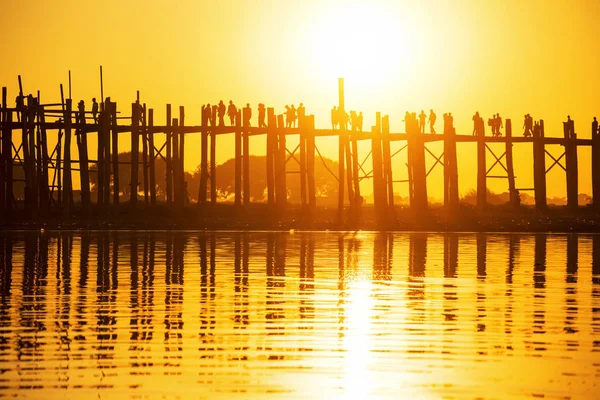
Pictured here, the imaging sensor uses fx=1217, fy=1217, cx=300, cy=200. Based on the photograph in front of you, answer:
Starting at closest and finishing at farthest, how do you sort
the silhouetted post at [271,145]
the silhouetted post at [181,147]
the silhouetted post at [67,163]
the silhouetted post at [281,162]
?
the silhouetted post at [67,163] → the silhouetted post at [181,147] → the silhouetted post at [271,145] → the silhouetted post at [281,162]

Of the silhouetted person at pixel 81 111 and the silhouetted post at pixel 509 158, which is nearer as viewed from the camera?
the silhouetted person at pixel 81 111

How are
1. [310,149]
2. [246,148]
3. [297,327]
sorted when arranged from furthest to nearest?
1. [310,149]
2. [246,148]
3. [297,327]

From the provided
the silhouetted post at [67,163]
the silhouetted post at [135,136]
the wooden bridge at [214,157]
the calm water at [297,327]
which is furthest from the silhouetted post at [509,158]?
the calm water at [297,327]

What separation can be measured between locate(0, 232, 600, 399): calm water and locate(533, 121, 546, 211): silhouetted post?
1968 centimetres

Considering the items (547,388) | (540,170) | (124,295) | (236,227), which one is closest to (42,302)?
(124,295)

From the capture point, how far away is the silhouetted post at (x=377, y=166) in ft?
127

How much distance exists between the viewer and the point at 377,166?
128ft

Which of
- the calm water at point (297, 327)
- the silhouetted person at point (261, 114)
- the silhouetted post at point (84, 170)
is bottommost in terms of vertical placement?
the calm water at point (297, 327)

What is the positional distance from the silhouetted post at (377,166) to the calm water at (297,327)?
16.3m

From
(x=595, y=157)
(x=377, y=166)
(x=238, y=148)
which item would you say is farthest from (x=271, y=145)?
(x=595, y=157)

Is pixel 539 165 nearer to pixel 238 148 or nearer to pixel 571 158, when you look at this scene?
pixel 571 158

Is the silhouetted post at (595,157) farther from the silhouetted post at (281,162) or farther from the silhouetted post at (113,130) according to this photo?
the silhouetted post at (113,130)

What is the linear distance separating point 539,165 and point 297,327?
3137cm

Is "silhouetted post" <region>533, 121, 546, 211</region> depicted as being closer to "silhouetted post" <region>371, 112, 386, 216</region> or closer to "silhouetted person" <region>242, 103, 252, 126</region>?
"silhouetted post" <region>371, 112, 386, 216</region>
